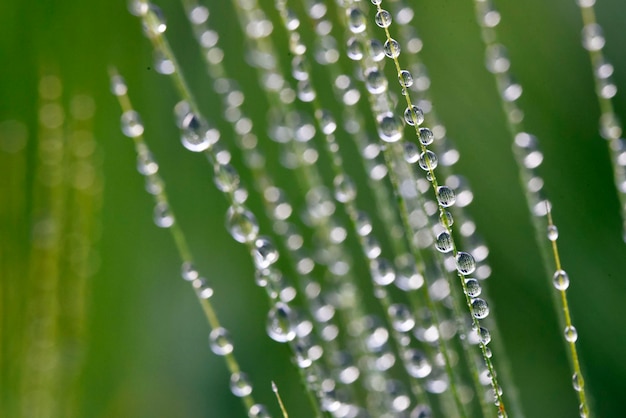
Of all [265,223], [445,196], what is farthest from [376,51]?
[265,223]

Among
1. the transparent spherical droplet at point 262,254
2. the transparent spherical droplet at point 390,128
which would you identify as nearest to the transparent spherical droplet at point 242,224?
the transparent spherical droplet at point 262,254

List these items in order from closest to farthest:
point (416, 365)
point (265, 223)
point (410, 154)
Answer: point (410, 154) → point (416, 365) → point (265, 223)

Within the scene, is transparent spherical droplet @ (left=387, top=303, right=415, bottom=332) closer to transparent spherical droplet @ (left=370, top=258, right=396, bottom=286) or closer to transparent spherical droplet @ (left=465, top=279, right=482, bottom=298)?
transparent spherical droplet @ (left=370, top=258, right=396, bottom=286)

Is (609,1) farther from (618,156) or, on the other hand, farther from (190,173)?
(190,173)

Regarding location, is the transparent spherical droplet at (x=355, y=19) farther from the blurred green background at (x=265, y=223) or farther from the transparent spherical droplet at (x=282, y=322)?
the blurred green background at (x=265, y=223)

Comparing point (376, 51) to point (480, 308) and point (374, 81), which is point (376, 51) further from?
point (480, 308)

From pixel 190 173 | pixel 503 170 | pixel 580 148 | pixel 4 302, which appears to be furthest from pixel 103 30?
pixel 580 148
